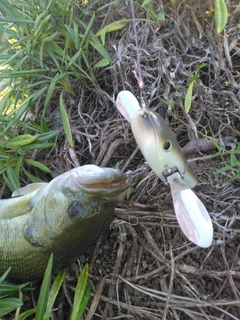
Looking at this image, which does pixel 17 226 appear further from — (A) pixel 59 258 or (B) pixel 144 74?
(B) pixel 144 74

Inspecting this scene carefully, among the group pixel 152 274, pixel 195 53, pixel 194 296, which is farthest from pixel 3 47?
pixel 194 296

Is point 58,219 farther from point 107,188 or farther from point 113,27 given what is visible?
point 113,27

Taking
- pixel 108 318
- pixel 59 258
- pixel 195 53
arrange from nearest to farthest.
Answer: pixel 59 258 → pixel 108 318 → pixel 195 53

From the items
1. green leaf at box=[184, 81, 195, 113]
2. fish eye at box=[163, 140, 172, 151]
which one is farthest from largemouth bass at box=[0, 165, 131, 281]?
green leaf at box=[184, 81, 195, 113]

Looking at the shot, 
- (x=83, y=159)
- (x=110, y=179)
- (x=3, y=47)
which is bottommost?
(x=83, y=159)

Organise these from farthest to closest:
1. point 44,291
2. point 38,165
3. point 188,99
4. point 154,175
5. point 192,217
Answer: point 38,165
point 154,175
point 188,99
point 44,291
point 192,217

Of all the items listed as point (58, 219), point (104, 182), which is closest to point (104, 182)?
point (104, 182)
